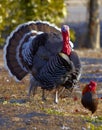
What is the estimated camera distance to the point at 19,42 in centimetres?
1072

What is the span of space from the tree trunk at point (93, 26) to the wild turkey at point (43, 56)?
31.3ft

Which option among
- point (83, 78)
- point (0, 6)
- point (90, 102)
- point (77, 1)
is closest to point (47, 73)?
point (90, 102)

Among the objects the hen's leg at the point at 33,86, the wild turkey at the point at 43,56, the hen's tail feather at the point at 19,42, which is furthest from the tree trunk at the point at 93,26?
the hen's leg at the point at 33,86

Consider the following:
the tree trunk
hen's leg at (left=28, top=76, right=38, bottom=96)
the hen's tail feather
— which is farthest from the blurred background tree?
hen's leg at (left=28, top=76, right=38, bottom=96)

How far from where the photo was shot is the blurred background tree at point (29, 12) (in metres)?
18.3

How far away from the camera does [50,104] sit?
371 inches

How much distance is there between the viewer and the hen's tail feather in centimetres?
1063

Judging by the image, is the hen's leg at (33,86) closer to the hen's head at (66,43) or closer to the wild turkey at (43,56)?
the wild turkey at (43,56)

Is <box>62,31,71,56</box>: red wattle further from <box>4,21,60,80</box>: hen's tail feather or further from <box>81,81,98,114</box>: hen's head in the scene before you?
<box>4,21,60,80</box>: hen's tail feather

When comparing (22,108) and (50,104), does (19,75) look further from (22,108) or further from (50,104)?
(22,108)

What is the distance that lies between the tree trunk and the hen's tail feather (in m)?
9.43

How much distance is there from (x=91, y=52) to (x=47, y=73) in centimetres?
972

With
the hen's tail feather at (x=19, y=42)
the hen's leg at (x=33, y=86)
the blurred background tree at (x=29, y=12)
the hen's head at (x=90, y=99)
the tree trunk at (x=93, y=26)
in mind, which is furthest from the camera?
the tree trunk at (x=93, y=26)

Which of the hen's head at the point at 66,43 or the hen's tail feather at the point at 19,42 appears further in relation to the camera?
the hen's tail feather at the point at 19,42
